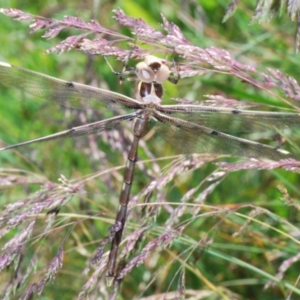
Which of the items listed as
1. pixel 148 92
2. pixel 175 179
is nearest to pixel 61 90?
pixel 148 92

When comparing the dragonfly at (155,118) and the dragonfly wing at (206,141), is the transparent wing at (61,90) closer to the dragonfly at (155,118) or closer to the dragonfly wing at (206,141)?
the dragonfly at (155,118)

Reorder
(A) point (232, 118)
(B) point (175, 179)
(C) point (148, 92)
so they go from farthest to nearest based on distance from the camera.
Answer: (B) point (175, 179) < (C) point (148, 92) < (A) point (232, 118)

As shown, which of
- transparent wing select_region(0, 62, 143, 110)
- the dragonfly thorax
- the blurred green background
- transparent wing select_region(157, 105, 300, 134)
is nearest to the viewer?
transparent wing select_region(157, 105, 300, 134)

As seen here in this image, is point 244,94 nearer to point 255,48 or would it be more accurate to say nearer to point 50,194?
point 255,48

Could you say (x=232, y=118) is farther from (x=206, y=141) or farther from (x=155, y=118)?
(x=155, y=118)

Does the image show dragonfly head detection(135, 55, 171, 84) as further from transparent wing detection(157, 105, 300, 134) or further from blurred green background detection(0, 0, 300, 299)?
blurred green background detection(0, 0, 300, 299)

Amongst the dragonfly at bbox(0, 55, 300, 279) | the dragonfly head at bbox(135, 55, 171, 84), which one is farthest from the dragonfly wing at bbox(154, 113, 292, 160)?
the dragonfly head at bbox(135, 55, 171, 84)

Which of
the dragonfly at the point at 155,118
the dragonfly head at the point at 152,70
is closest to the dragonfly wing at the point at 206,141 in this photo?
the dragonfly at the point at 155,118
